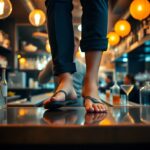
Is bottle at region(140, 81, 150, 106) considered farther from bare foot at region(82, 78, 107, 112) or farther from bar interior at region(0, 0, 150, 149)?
bare foot at region(82, 78, 107, 112)

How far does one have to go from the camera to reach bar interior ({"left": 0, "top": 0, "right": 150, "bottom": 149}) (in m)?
0.66

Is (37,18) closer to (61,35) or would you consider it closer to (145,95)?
(145,95)

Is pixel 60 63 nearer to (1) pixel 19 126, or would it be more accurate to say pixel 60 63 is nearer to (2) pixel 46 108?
(2) pixel 46 108

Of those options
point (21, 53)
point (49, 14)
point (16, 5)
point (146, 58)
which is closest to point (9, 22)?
point (21, 53)

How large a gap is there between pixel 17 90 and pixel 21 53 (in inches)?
42.3

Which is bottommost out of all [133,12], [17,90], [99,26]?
[17,90]

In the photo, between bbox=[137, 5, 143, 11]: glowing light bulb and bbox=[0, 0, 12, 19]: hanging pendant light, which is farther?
bbox=[137, 5, 143, 11]: glowing light bulb

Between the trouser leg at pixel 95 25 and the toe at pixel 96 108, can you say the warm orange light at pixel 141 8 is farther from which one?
the toe at pixel 96 108

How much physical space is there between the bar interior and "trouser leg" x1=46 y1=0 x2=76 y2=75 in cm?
16

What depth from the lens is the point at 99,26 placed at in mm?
1067

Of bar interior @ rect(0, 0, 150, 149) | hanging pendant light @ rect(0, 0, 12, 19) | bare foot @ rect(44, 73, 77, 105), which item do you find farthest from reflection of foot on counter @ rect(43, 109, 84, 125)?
hanging pendant light @ rect(0, 0, 12, 19)

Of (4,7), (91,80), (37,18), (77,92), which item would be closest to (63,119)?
(91,80)

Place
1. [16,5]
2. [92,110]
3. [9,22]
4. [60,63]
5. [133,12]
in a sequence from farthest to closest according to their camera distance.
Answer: [9,22] < [16,5] < [133,12] < [60,63] < [92,110]

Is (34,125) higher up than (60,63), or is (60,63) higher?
(60,63)
